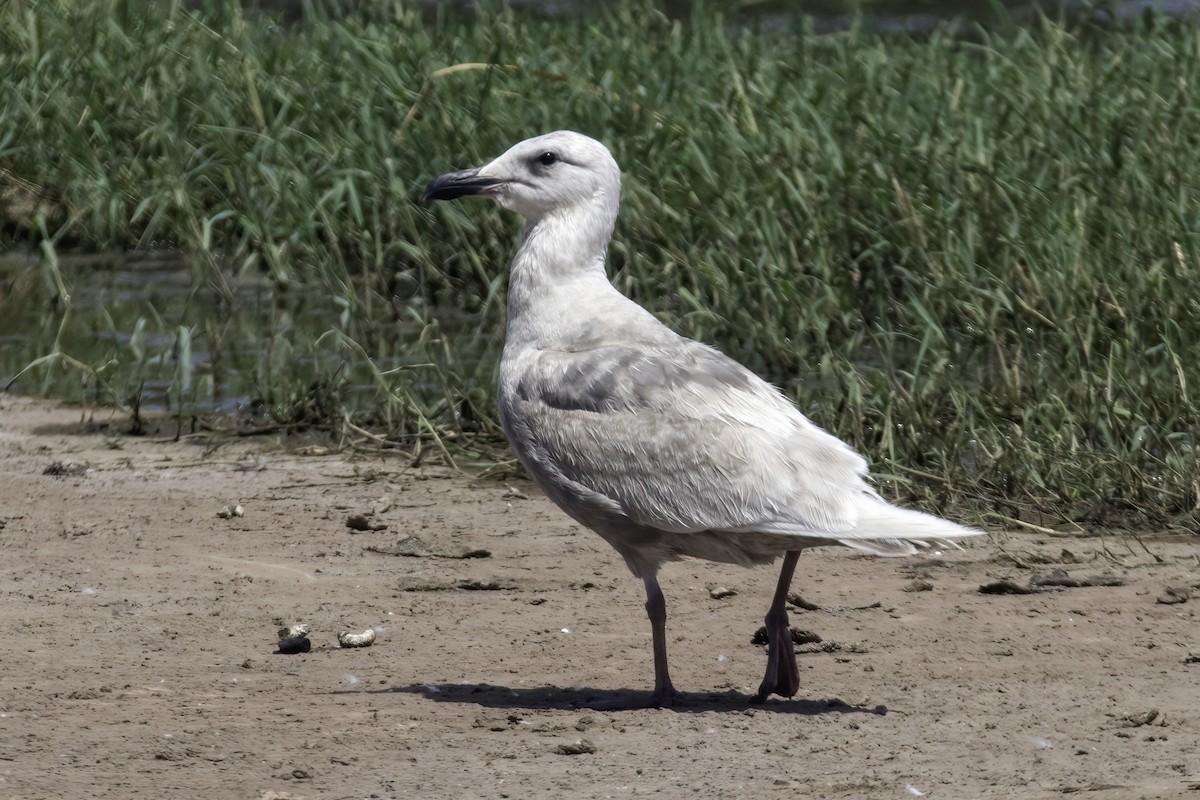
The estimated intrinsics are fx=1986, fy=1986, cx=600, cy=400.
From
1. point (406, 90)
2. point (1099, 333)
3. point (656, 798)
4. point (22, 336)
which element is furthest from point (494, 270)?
point (656, 798)

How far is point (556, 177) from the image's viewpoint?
5.25 m

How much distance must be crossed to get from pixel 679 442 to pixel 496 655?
844 mm

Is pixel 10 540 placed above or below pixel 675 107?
below

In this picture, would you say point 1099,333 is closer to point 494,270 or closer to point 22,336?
point 494,270

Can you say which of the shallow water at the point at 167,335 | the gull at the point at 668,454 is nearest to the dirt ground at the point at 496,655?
the gull at the point at 668,454

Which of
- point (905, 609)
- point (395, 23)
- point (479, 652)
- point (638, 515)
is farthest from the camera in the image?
point (395, 23)

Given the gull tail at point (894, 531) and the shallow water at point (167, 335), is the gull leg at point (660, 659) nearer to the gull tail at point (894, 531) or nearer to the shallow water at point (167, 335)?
the gull tail at point (894, 531)

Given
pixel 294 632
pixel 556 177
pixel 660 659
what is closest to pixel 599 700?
pixel 660 659

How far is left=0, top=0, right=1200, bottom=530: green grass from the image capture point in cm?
684

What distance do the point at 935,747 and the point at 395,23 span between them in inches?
285

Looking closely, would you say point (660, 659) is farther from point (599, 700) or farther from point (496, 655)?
point (496, 655)

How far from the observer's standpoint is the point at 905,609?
18.1 feet

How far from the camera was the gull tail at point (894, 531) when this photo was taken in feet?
14.5

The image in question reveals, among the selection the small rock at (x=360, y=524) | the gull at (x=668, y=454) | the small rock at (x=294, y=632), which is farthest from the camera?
the small rock at (x=360, y=524)
